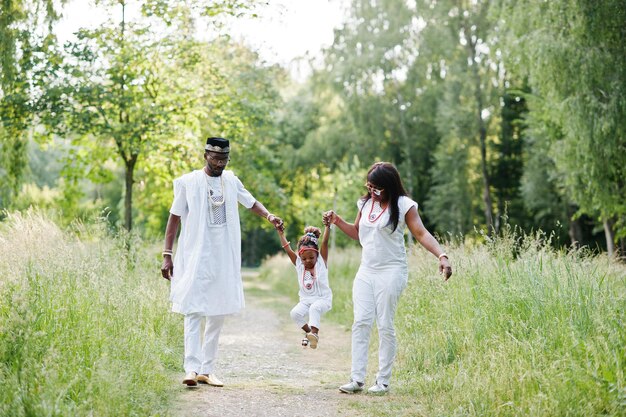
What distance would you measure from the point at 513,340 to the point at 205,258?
115 inches

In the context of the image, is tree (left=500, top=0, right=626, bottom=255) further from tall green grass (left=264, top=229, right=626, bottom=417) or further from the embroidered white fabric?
the embroidered white fabric

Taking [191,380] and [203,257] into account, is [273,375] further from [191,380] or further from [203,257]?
[203,257]

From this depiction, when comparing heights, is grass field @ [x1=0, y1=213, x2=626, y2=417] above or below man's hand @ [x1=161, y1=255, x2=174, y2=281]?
below

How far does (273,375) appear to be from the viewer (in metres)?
8.51

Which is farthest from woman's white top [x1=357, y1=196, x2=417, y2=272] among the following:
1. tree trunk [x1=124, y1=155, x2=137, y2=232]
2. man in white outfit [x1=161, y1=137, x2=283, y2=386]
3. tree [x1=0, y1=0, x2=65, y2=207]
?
tree trunk [x1=124, y1=155, x2=137, y2=232]

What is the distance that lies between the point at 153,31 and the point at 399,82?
26.8 m

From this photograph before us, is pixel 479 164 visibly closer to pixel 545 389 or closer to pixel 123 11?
pixel 123 11

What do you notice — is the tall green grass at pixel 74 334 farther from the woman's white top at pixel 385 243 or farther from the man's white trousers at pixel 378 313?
the woman's white top at pixel 385 243

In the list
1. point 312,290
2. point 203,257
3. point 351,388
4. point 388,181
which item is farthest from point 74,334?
point 312,290

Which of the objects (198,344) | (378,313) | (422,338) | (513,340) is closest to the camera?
(513,340)

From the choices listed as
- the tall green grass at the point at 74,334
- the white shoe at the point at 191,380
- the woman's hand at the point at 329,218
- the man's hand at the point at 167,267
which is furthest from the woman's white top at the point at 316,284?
the white shoe at the point at 191,380

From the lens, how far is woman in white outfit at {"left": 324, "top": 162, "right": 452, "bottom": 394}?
22.1 ft

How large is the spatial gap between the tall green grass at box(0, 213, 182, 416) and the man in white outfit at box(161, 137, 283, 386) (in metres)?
0.47

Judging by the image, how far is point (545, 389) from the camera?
5.37 m
